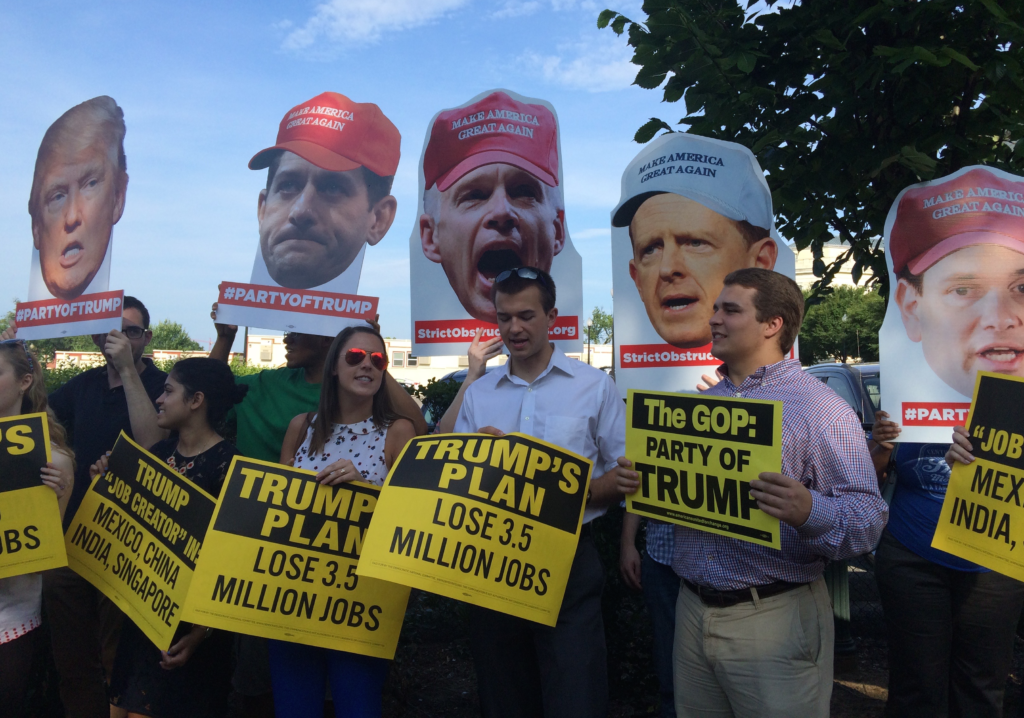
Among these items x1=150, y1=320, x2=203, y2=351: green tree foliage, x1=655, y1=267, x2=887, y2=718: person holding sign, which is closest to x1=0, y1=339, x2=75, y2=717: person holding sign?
x1=655, y1=267, x2=887, y2=718: person holding sign

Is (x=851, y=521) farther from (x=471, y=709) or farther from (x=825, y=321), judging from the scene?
(x=825, y=321)

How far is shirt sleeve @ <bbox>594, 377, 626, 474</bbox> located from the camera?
286 centimetres

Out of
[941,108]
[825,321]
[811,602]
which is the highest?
[825,321]

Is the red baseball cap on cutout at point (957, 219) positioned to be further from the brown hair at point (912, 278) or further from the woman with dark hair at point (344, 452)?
the woman with dark hair at point (344, 452)

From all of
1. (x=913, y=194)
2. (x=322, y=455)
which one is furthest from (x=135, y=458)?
(x=913, y=194)

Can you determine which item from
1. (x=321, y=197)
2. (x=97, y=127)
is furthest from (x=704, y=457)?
(x=97, y=127)

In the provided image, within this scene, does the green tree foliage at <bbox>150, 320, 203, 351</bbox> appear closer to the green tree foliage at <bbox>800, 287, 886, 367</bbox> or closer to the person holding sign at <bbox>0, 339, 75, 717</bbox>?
the green tree foliage at <bbox>800, 287, 886, 367</bbox>

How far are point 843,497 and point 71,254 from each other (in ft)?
12.9

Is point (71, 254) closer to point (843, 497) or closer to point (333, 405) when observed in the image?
point (333, 405)

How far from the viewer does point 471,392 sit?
9.99ft

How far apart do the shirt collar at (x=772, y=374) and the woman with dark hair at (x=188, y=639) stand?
6.75 feet

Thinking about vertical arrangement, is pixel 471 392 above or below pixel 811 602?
above

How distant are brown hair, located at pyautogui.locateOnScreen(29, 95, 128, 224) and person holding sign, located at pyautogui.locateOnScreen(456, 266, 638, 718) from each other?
2.48 metres

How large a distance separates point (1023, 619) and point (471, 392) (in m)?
3.50
